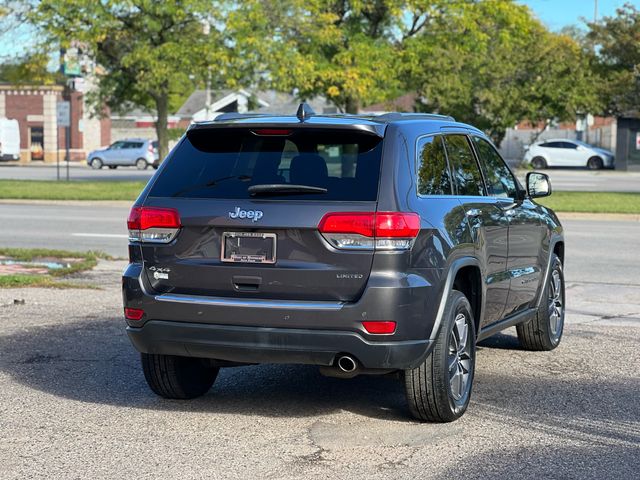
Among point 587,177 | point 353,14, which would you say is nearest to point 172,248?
point 353,14

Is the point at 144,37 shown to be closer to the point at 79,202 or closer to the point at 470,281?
the point at 79,202

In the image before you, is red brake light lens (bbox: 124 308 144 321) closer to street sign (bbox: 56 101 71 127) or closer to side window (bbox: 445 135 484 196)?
side window (bbox: 445 135 484 196)

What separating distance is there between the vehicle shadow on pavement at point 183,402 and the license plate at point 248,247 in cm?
104

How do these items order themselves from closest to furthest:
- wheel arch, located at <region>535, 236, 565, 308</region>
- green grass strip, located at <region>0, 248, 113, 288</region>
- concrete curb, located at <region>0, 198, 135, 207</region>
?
wheel arch, located at <region>535, 236, 565, 308</region>, green grass strip, located at <region>0, 248, 113, 288</region>, concrete curb, located at <region>0, 198, 135, 207</region>

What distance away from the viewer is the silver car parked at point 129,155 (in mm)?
58094

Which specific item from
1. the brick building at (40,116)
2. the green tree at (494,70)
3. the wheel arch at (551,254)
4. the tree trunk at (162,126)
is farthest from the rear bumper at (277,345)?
the brick building at (40,116)

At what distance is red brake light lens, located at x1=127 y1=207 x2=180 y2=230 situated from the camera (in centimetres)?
618

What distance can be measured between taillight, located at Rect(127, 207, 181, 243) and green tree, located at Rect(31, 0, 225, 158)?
81.7ft

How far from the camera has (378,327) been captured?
18.9 feet

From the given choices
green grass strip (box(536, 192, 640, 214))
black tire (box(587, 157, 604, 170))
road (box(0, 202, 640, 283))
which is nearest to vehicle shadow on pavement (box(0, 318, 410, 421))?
road (box(0, 202, 640, 283))

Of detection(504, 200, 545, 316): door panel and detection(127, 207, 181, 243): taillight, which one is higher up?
detection(127, 207, 181, 243): taillight

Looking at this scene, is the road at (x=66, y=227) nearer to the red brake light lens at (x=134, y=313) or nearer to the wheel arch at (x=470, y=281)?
the red brake light lens at (x=134, y=313)

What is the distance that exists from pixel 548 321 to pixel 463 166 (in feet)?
6.33

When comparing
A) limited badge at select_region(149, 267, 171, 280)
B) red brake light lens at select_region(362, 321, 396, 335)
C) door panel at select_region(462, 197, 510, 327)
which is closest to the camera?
red brake light lens at select_region(362, 321, 396, 335)
